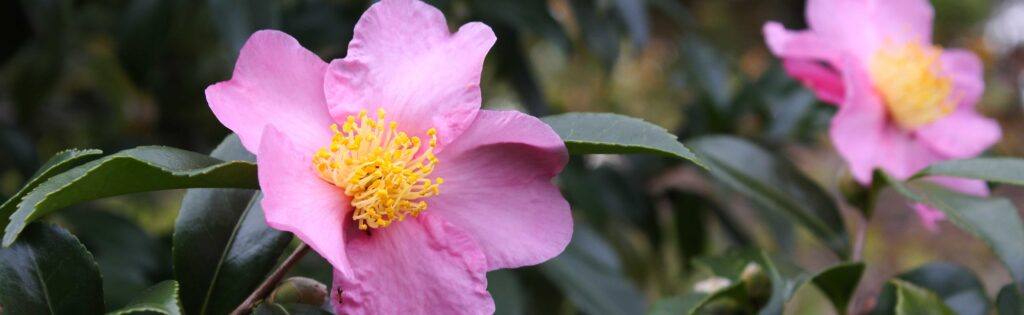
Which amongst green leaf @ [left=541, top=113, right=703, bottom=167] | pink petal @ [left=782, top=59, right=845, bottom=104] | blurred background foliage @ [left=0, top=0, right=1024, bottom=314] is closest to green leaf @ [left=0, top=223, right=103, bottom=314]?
green leaf @ [left=541, top=113, right=703, bottom=167]

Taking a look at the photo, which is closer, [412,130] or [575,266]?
[412,130]

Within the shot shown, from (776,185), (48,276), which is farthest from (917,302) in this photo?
(48,276)

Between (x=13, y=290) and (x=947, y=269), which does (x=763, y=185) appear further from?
(x=13, y=290)

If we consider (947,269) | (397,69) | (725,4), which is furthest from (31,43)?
(725,4)

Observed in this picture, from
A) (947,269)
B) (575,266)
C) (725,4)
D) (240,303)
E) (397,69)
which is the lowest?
(725,4)

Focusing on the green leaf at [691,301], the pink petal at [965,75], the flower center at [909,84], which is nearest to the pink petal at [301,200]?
the green leaf at [691,301]

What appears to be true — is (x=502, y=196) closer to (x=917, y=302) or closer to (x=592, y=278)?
(x=917, y=302)

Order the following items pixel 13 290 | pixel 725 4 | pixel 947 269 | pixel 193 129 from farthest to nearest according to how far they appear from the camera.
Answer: pixel 725 4 → pixel 193 129 → pixel 947 269 → pixel 13 290
